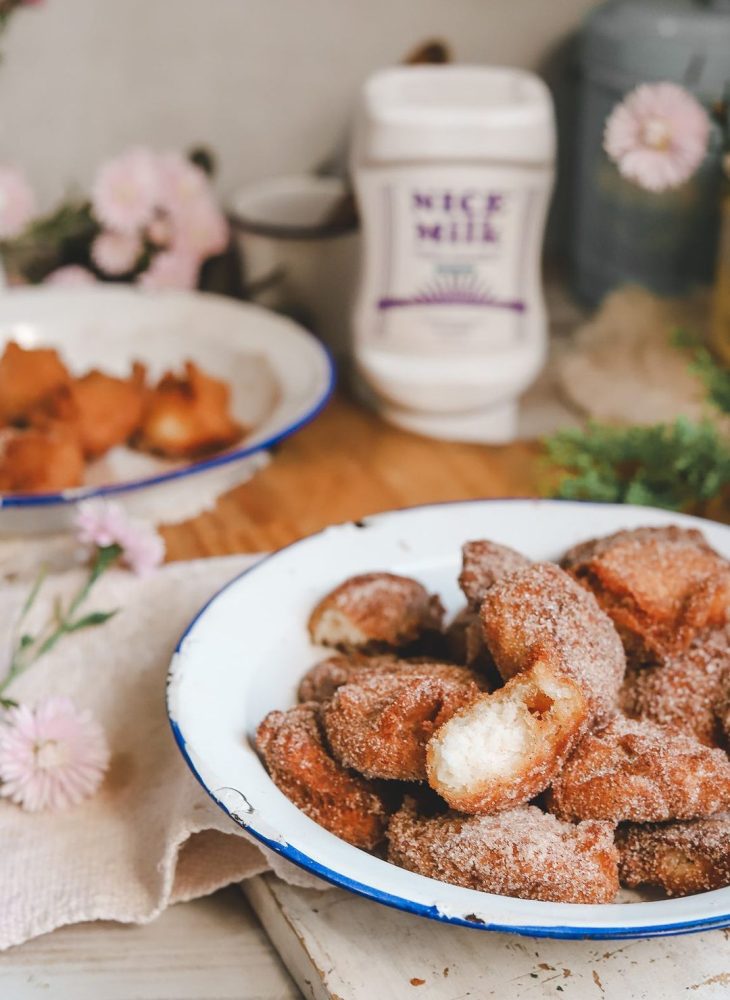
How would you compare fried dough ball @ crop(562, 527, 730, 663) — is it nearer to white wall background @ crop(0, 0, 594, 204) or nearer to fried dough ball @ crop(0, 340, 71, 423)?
fried dough ball @ crop(0, 340, 71, 423)

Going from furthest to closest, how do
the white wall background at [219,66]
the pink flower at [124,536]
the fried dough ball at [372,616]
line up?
the white wall background at [219,66] → the pink flower at [124,536] → the fried dough ball at [372,616]

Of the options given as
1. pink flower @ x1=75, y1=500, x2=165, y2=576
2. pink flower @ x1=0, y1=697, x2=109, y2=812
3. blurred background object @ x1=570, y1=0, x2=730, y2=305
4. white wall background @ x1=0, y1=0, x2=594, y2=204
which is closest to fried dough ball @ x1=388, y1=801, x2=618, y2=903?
pink flower @ x1=0, y1=697, x2=109, y2=812

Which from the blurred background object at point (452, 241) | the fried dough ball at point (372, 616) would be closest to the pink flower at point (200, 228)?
the blurred background object at point (452, 241)

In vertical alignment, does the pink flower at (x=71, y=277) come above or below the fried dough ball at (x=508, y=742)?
below

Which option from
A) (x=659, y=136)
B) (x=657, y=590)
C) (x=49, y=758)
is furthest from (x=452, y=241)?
(x=49, y=758)

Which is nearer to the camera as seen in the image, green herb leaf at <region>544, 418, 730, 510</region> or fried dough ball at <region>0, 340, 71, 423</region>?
green herb leaf at <region>544, 418, 730, 510</region>

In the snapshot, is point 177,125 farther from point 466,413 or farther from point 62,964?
point 62,964

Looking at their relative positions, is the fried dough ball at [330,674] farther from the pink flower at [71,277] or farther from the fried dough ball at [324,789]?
the pink flower at [71,277]
